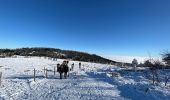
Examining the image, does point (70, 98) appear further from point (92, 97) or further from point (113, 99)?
point (113, 99)

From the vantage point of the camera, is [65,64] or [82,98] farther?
[65,64]

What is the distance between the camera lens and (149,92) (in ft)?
63.1

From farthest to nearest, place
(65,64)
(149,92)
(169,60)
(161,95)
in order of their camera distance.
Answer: (65,64), (169,60), (149,92), (161,95)

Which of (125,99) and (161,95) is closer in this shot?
(125,99)

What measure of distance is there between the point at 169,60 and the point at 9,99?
23.1 m

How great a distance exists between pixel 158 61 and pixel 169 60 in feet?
4.64

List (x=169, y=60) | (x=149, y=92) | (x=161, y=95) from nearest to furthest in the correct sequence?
1. (x=161, y=95)
2. (x=149, y=92)
3. (x=169, y=60)

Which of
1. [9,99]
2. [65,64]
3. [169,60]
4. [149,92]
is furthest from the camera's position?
[65,64]

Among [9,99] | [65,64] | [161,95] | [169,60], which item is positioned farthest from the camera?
[65,64]

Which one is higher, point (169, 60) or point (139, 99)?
point (169, 60)

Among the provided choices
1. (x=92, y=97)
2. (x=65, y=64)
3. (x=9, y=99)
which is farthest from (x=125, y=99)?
(x=65, y=64)

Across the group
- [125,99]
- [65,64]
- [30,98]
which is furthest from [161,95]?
[65,64]

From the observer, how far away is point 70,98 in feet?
55.0

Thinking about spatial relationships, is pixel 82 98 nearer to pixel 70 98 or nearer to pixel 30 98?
pixel 70 98
